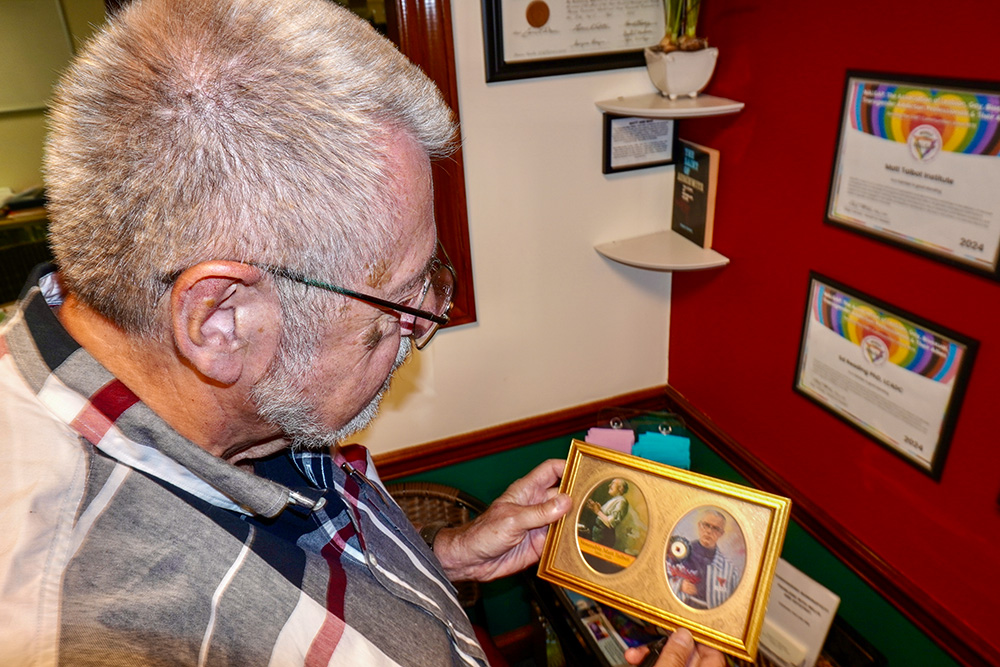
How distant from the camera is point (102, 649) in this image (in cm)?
73

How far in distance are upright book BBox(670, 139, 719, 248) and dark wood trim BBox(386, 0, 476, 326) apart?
78cm

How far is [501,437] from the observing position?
246cm

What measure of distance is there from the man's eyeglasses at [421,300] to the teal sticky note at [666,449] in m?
1.25

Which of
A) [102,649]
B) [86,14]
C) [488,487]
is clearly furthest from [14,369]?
[86,14]

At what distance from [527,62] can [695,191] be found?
72cm

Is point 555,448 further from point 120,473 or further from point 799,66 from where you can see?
point 120,473

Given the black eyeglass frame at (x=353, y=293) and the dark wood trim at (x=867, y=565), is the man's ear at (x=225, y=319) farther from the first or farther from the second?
the dark wood trim at (x=867, y=565)

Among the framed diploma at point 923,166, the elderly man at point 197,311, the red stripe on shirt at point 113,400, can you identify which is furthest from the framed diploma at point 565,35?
the red stripe on shirt at point 113,400

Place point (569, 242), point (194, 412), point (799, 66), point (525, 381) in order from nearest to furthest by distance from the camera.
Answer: point (194, 412) → point (799, 66) → point (569, 242) → point (525, 381)

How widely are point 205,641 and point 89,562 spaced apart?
0.17 metres

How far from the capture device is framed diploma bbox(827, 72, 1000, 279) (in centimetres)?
123

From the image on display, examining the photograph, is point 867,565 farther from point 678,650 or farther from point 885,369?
point 678,650

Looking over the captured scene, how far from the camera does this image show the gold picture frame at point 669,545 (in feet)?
4.34

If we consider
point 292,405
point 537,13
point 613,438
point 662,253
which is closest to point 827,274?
point 662,253
